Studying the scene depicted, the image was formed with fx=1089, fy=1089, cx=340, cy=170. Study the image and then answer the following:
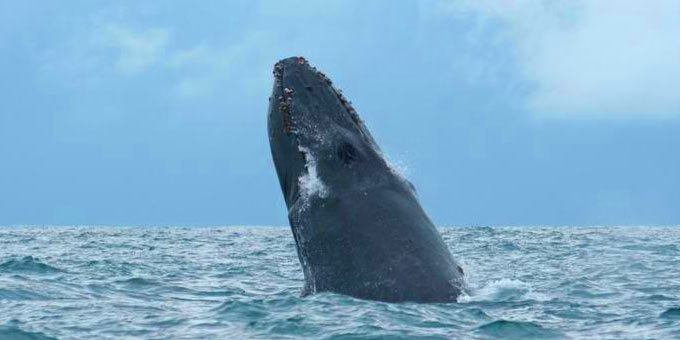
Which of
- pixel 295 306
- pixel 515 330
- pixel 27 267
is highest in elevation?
pixel 27 267

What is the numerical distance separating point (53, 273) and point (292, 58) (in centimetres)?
940

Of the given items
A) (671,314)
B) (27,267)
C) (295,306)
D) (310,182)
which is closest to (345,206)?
(310,182)

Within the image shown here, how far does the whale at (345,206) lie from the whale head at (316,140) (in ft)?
0.04

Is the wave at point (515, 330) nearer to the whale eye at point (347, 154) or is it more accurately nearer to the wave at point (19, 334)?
the whale eye at point (347, 154)

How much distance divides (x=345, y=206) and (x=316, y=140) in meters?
1.05

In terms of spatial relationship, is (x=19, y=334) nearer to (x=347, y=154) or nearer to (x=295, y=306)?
(x=295, y=306)

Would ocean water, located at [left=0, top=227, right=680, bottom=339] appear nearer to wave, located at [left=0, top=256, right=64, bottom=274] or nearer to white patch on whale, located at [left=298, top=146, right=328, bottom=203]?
wave, located at [left=0, top=256, right=64, bottom=274]

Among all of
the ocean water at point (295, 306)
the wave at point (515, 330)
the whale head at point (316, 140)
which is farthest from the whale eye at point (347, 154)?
the wave at point (515, 330)

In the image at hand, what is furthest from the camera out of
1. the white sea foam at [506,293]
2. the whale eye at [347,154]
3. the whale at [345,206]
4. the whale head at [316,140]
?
the white sea foam at [506,293]

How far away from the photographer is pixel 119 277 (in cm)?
1945

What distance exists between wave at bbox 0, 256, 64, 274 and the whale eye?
10.4m

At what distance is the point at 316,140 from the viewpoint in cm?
1203

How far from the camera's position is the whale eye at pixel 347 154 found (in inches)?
465

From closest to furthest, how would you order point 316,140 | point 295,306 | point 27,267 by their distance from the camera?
1. point 316,140
2. point 295,306
3. point 27,267
